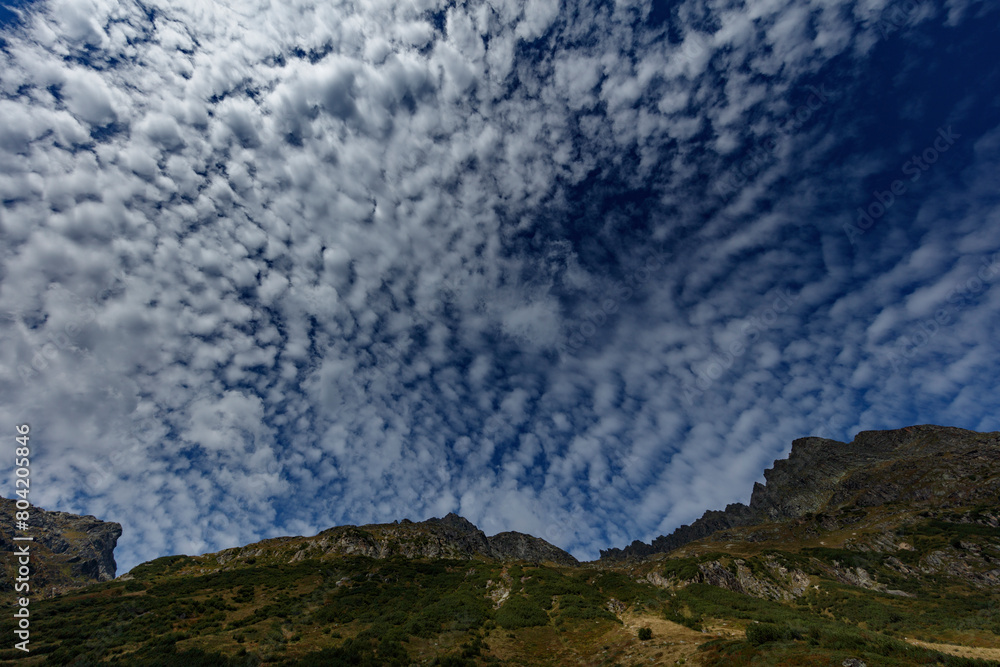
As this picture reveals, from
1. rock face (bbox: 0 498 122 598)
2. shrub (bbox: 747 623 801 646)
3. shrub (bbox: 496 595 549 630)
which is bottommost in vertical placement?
shrub (bbox: 747 623 801 646)

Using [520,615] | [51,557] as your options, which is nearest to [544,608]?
[520,615]

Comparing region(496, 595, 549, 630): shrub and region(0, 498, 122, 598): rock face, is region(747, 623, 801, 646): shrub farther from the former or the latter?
region(0, 498, 122, 598): rock face

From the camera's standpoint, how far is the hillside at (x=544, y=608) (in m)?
29.5

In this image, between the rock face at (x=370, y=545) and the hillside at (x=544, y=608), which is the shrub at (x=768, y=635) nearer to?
the hillside at (x=544, y=608)

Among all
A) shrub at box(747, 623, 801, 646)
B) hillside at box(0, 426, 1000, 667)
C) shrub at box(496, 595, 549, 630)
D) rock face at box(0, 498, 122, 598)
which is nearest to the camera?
shrub at box(747, 623, 801, 646)

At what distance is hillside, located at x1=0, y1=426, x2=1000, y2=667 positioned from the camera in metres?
29.5

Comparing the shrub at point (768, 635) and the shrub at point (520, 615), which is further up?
the shrub at point (520, 615)

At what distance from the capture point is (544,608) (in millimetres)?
48969

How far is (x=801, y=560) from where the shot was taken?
8562 centimetres

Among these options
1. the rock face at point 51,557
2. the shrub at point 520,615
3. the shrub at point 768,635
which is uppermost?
the rock face at point 51,557

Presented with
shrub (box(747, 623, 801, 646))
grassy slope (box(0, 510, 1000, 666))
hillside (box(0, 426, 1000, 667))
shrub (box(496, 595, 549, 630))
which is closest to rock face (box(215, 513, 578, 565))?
hillside (box(0, 426, 1000, 667))

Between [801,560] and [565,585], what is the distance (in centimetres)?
6799

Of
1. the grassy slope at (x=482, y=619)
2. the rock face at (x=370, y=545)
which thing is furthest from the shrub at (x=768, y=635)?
the rock face at (x=370, y=545)

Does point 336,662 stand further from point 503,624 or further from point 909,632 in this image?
point 909,632
